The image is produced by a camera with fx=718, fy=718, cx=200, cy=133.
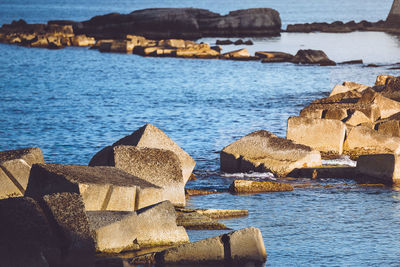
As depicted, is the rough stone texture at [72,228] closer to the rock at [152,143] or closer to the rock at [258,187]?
the rock at [152,143]

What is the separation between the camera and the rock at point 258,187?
1195cm

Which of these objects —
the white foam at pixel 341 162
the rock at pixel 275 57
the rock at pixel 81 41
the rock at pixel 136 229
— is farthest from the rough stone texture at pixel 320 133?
the rock at pixel 81 41

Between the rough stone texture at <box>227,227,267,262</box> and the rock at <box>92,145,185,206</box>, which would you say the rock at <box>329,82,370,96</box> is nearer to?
the rock at <box>92,145,185,206</box>

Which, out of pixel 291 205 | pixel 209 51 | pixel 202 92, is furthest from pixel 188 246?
pixel 209 51

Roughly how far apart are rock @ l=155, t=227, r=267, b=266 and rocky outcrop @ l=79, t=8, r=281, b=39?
6147 cm

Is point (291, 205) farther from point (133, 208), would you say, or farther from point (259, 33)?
point (259, 33)

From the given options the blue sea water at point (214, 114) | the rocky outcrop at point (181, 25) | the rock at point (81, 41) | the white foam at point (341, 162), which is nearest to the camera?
the blue sea water at point (214, 114)

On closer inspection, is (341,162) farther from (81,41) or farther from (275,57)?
(81,41)

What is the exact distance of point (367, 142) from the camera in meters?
15.2

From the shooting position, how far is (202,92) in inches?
1196

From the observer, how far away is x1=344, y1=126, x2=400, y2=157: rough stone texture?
14961mm

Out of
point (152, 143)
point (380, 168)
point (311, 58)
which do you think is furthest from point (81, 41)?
point (152, 143)

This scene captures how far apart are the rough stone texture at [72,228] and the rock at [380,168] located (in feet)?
22.7

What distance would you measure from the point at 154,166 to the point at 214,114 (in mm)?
13916
